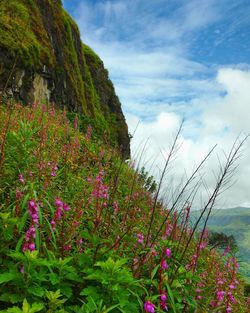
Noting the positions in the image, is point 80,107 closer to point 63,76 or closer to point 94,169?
point 63,76

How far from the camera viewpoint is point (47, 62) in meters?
21.2

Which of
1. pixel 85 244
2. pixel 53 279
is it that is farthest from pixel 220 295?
pixel 53 279

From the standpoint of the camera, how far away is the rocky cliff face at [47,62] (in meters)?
16.6

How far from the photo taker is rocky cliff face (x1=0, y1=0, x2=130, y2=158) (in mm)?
16578

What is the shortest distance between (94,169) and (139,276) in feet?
16.3

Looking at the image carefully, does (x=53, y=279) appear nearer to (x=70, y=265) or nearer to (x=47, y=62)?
(x=70, y=265)

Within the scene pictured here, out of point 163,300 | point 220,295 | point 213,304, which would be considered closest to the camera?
point 163,300

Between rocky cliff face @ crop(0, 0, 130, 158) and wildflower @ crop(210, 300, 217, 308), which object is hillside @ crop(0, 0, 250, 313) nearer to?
wildflower @ crop(210, 300, 217, 308)

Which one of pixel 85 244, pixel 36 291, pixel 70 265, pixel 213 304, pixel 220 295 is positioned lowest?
pixel 213 304

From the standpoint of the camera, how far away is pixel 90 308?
2.88 m

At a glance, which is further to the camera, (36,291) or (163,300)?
(163,300)

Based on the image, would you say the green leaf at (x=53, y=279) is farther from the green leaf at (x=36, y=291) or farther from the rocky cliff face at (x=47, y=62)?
the rocky cliff face at (x=47, y=62)

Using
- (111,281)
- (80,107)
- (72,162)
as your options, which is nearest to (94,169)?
(72,162)

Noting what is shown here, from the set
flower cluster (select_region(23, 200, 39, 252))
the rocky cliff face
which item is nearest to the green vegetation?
flower cluster (select_region(23, 200, 39, 252))
